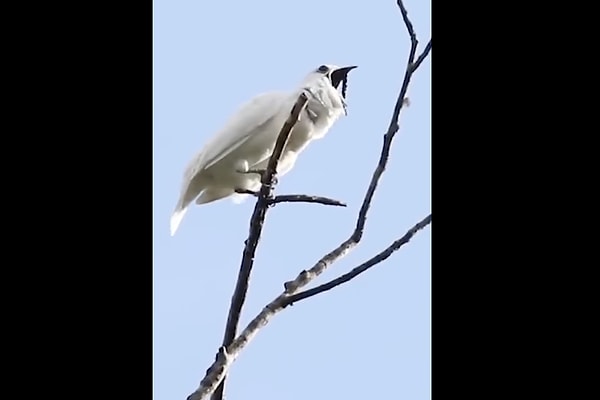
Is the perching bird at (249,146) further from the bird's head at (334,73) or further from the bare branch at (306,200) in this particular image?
the bare branch at (306,200)

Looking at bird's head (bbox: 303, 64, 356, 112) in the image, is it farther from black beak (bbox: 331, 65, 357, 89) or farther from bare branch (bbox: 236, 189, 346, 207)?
bare branch (bbox: 236, 189, 346, 207)

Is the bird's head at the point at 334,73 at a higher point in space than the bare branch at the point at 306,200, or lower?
higher

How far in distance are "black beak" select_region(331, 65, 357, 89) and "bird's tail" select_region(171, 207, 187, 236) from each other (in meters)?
1.10

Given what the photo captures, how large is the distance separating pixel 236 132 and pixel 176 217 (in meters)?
0.52

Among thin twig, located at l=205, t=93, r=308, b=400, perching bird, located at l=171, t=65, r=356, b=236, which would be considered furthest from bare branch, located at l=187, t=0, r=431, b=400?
perching bird, located at l=171, t=65, r=356, b=236

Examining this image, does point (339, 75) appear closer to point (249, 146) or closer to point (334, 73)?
point (334, 73)

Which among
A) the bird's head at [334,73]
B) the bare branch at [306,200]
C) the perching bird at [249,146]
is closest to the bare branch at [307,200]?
the bare branch at [306,200]

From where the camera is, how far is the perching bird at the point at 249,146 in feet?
14.5

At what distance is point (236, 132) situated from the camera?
4539mm

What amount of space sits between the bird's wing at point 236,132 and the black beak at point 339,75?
0.38m

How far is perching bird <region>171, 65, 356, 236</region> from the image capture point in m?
4.43

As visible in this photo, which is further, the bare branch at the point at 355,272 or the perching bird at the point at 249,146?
the perching bird at the point at 249,146
